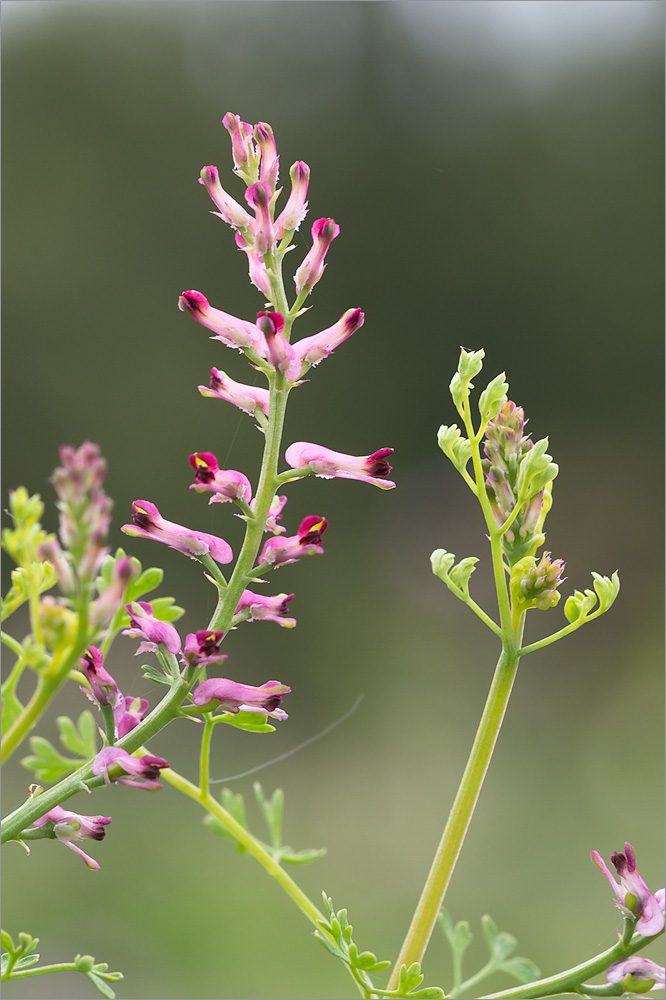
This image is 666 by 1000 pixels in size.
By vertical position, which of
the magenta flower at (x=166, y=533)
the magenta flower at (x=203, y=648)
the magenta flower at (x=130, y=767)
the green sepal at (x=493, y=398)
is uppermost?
the green sepal at (x=493, y=398)

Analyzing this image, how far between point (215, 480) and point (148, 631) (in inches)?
3.0

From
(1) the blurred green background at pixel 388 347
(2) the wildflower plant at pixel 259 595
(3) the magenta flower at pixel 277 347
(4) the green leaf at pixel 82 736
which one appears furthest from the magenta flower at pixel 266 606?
(1) the blurred green background at pixel 388 347

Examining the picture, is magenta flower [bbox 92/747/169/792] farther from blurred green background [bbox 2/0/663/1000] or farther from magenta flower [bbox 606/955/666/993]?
blurred green background [bbox 2/0/663/1000]

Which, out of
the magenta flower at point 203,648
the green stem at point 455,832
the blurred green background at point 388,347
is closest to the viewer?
the magenta flower at point 203,648

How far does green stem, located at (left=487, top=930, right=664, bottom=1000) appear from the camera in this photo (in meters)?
0.41

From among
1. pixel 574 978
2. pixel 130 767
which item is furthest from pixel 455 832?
pixel 130 767

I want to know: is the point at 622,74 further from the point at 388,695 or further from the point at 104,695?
the point at 104,695

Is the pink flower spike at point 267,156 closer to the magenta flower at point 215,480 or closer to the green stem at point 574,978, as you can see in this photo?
the magenta flower at point 215,480

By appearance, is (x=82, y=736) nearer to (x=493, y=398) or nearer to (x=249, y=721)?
(x=249, y=721)

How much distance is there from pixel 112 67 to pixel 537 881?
3508 millimetres

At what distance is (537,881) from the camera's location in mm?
2543

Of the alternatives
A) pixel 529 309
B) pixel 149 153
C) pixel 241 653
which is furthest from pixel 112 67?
pixel 241 653

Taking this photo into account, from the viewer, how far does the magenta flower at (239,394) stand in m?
0.40

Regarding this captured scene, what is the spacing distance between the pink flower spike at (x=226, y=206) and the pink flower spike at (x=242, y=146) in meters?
0.02
